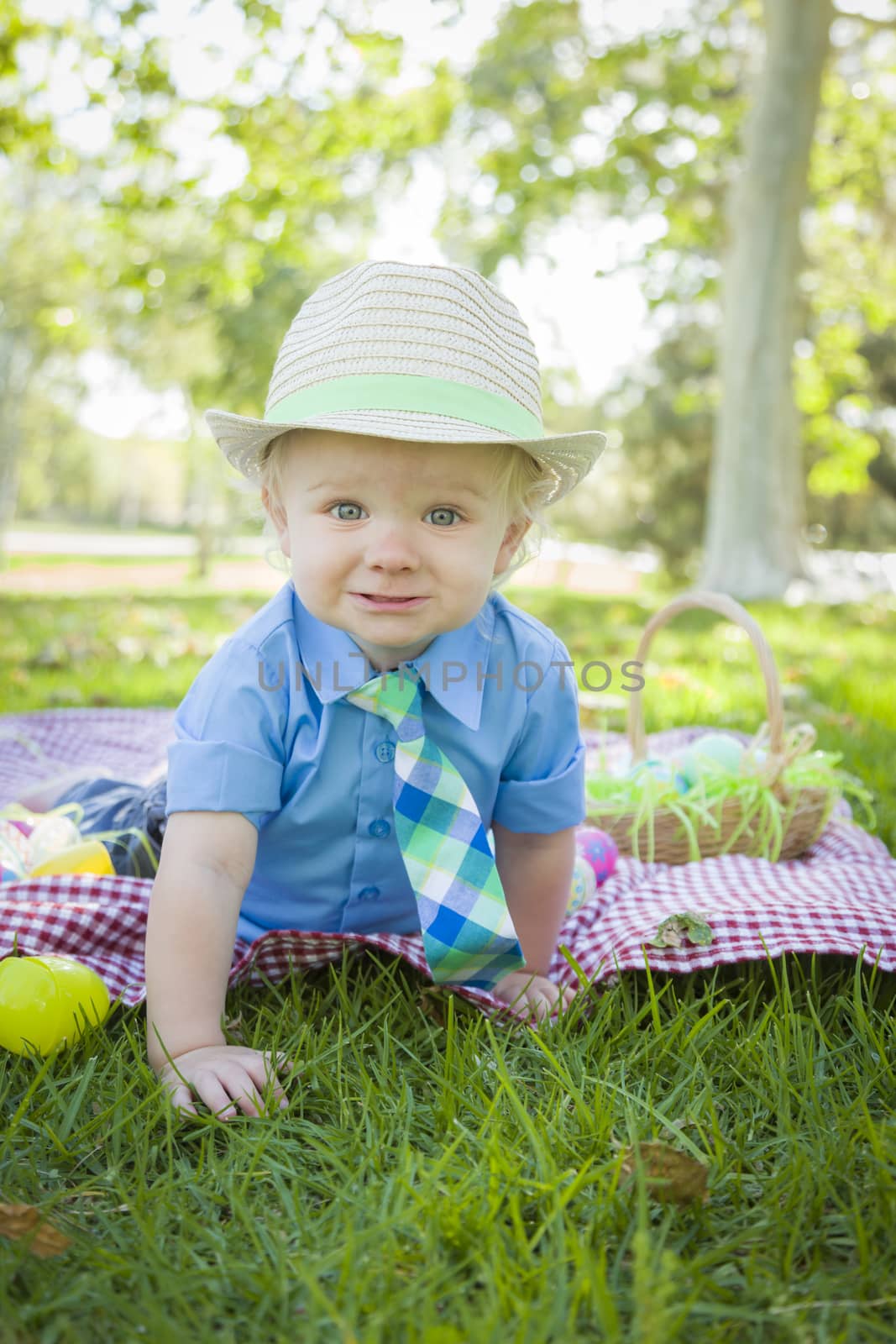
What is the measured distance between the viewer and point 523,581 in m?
11.7

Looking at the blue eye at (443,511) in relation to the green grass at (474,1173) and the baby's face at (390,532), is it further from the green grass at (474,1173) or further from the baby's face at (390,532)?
the green grass at (474,1173)

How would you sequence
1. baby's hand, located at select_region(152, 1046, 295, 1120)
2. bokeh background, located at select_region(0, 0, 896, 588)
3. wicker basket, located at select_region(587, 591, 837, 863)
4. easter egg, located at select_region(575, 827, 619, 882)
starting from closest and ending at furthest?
1. baby's hand, located at select_region(152, 1046, 295, 1120)
2. easter egg, located at select_region(575, 827, 619, 882)
3. wicker basket, located at select_region(587, 591, 837, 863)
4. bokeh background, located at select_region(0, 0, 896, 588)

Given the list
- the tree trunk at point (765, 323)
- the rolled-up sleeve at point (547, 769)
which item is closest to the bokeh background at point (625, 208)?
A: the tree trunk at point (765, 323)

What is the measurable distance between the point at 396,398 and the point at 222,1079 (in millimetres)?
1008

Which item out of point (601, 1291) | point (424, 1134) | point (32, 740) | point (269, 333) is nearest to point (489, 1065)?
point (424, 1134)

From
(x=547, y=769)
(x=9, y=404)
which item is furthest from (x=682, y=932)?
(x=9, y=404)

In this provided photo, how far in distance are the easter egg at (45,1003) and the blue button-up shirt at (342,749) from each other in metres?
0.30

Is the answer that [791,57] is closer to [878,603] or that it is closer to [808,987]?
[878,603]

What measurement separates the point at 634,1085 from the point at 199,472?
64.9ft

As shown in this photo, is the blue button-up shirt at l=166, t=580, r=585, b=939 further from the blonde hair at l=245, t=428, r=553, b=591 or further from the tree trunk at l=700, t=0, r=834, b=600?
the tree trunk at l=700, t=0, r=834, b=600

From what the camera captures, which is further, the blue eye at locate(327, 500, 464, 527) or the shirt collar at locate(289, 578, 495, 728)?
the shirt collar at locate(289, 578, 495, 728)

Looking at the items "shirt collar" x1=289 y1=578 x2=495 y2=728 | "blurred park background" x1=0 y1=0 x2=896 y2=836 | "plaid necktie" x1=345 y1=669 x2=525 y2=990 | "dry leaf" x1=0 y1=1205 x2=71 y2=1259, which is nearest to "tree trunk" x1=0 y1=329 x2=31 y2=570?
"blurred park background" x1=0 y1=0 x2=896 y2=836

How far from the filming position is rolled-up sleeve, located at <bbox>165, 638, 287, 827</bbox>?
1.68 metres

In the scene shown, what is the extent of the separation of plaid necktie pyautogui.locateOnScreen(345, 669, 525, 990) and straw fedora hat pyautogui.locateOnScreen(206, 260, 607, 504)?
438 millimetres
